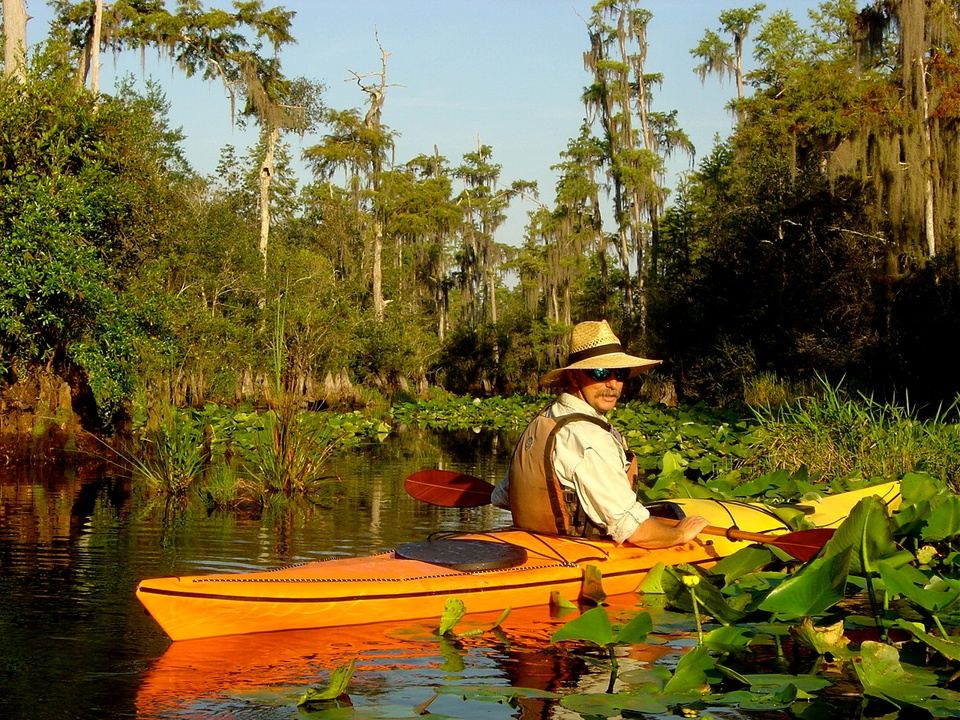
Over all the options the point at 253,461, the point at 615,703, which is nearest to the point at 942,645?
the point at 615,703

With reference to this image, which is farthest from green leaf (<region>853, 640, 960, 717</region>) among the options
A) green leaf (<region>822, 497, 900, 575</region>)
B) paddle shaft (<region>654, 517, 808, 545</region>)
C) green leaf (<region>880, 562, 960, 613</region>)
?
paddle shaft (<region>654, 517, 808, 545</region>)

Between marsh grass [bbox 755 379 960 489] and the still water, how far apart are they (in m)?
3.12

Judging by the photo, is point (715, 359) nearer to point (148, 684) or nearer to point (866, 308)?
point (866, 308)

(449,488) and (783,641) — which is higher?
(449,488)

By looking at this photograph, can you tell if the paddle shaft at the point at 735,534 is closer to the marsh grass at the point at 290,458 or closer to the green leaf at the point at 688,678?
the green leaf at the point at 688,678

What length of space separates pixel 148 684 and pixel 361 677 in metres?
0.85

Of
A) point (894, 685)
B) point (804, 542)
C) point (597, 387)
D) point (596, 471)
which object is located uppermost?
point (597, 387)

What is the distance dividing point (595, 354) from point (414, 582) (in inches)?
58.9

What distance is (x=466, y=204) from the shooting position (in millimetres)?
45469

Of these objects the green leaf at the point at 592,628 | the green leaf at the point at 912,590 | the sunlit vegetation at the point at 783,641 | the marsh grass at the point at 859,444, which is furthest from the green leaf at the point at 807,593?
the marsh grass at the point at 859,444

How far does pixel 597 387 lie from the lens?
19.2 feet

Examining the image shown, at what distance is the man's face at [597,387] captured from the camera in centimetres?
586

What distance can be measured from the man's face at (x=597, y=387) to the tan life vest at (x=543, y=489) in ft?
0.49

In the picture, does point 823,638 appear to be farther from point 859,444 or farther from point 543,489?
point 859,444
